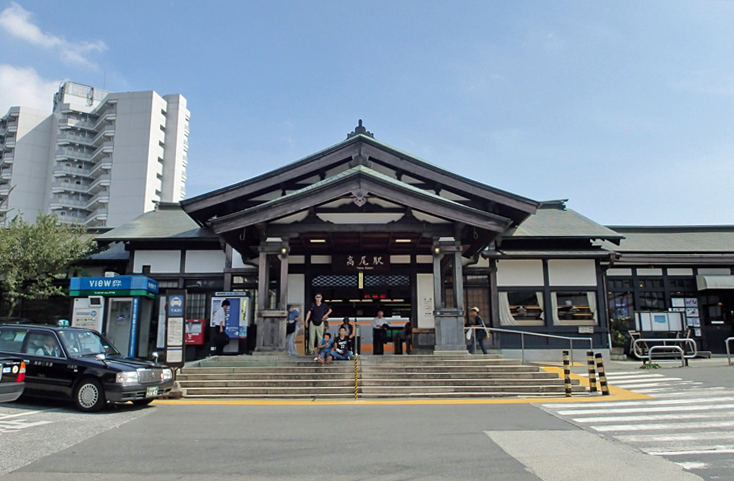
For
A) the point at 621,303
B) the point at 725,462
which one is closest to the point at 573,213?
the point at 621,303

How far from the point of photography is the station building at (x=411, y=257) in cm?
1414

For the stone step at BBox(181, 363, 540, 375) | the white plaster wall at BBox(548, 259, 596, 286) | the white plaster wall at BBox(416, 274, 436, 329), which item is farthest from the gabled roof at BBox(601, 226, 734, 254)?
the stone step at BBox(181, 363, 540, 375)

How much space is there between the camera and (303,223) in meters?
14.6

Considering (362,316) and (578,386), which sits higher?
(362,316)

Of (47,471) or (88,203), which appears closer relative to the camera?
(47,471)

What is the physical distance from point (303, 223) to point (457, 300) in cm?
455

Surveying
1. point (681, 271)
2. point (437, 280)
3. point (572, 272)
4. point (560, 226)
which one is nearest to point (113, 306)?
point (437, 280)

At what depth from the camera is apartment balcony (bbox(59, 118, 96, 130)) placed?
6994 cm

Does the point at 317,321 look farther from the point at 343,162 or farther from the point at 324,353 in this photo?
the point at 343,162

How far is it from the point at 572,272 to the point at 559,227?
5.67 ft

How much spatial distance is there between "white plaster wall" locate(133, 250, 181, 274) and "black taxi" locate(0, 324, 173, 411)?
27.4 feet

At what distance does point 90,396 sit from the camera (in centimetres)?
947

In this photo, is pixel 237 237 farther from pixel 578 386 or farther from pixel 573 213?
pixel 573 213

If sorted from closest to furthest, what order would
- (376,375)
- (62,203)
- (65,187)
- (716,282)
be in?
1. (376,375)
2. (716,282)
3. (62,203)
4. (65,187)
